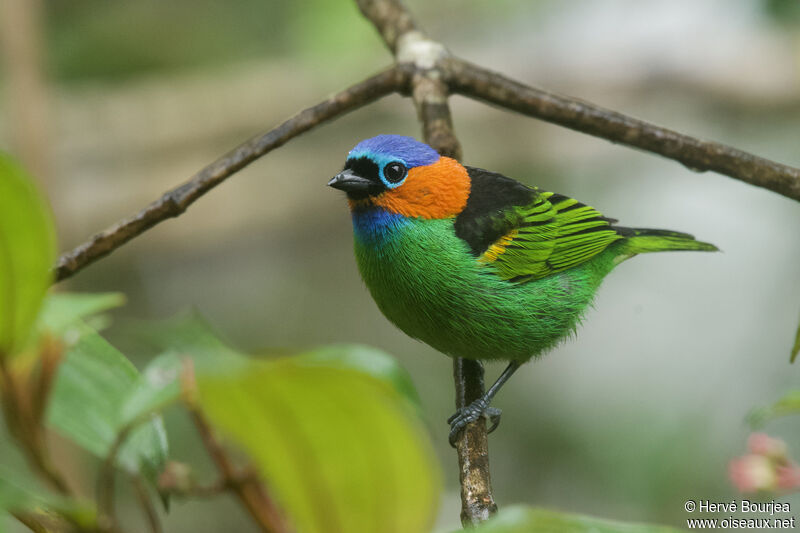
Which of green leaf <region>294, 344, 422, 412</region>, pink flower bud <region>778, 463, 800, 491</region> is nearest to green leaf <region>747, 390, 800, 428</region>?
pink flower bud <region>778, 463, 800, 491</region>

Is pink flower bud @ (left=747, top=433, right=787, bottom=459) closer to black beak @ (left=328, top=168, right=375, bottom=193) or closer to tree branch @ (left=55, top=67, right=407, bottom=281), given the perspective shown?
black beak @ (left=328, top=168, right=375, bottom=193)

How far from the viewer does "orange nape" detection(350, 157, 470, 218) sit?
2.70 m

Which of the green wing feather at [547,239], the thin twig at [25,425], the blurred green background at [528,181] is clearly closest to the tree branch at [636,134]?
the green wing feather at [547,239]

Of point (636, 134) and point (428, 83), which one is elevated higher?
point (428, 83)

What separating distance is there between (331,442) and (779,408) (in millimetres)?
961

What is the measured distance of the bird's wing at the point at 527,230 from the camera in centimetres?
286

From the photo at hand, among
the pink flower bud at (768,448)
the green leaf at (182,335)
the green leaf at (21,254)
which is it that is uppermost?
the green leaf at (21,254)

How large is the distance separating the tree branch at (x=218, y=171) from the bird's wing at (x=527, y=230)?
0.51 metres

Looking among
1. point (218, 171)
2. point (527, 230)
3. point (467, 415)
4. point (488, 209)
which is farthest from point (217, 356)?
point (527, 230)

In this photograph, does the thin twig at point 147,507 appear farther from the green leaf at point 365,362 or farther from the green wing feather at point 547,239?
the green wing feather at point 547,239

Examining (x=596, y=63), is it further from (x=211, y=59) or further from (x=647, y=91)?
(x=211, y=59)

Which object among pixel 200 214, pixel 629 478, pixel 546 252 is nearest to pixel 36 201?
pixel 546 252

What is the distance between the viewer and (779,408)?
1390mm

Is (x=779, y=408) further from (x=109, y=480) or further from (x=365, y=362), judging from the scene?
(x=109, y=480)
